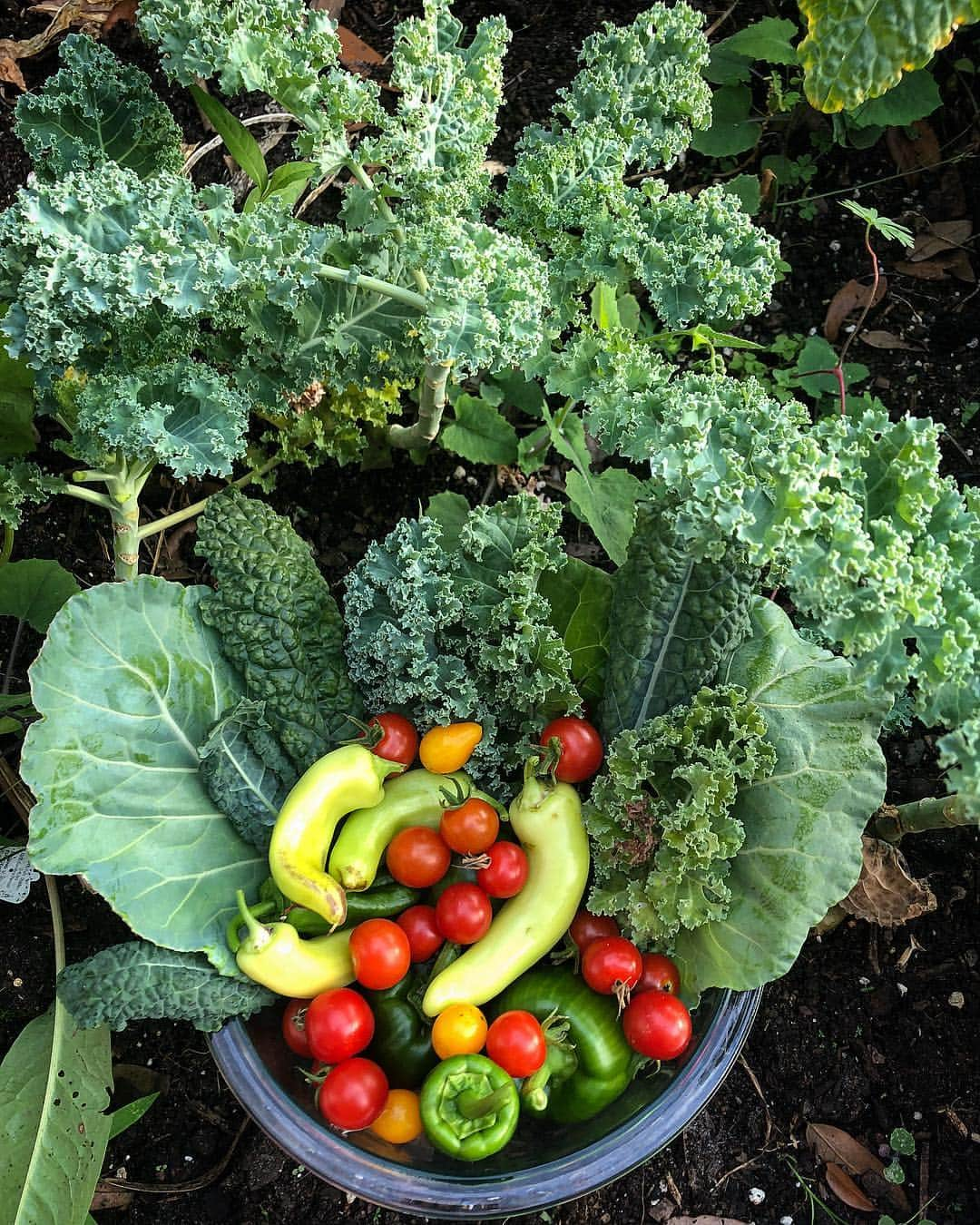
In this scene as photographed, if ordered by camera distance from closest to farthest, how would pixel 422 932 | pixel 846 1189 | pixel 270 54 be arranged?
pixel 270 54 → pixel 422 932 → pixel 846 1189

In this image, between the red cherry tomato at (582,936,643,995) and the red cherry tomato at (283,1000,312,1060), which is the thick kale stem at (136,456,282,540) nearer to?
the red cherry tomato at (283,1000,312,1060)

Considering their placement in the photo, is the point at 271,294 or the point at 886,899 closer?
the point at 271,294

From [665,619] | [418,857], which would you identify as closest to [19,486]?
[418,857]

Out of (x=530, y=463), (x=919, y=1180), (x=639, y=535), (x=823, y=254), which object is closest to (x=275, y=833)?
(x=639, y=535)

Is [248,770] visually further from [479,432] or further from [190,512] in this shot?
[479,432]

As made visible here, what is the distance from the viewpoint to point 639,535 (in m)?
2.23

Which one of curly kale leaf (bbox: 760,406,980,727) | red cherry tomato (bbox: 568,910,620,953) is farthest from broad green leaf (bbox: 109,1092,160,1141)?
curly kale leaf (bbox: 760,406,980,727)

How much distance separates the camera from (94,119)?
2328mm

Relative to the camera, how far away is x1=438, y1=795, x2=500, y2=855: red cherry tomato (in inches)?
86.3

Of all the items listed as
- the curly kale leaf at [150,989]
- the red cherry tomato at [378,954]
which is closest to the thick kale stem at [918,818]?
the red cherry tomato at [378,954]

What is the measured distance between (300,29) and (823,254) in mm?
1846

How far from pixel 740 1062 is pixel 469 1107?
2.91 feet

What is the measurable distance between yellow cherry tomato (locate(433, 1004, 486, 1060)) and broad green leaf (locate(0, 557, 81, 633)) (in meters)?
1.27

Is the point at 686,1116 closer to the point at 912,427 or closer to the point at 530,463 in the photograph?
the point at 912,427
